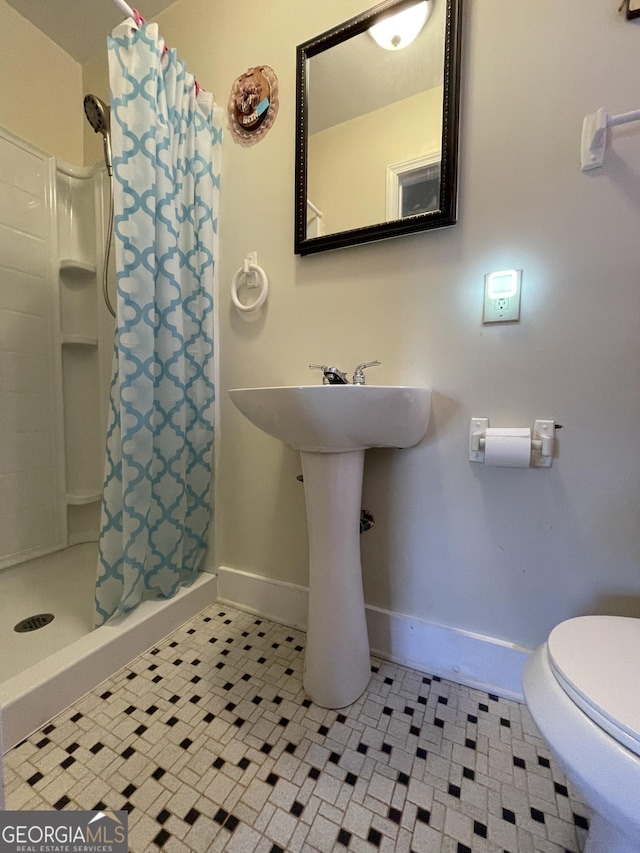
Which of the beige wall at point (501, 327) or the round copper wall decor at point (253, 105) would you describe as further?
the round copper wall decor at point (253, 105)

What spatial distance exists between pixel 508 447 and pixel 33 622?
162 cm

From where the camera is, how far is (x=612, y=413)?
837 millimetres

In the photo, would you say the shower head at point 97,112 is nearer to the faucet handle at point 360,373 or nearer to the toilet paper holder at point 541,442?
the faucet handle at point 360,373

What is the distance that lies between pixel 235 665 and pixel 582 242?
1.51 m

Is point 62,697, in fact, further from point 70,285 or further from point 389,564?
point 70,285

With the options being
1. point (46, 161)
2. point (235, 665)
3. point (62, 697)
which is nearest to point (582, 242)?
point (235, 665)

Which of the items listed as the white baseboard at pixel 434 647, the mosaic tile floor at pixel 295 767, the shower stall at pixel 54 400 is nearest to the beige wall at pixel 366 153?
the shower stall at pixel 54 400

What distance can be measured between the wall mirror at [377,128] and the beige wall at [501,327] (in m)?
0.05

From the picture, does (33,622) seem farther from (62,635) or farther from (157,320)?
(157,320)

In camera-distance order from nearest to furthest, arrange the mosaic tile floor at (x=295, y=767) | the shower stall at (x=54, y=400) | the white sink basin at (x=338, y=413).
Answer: the mosaic tile floor at (x=295, y=767) → the white sink basin at (x=338, y=413) → the shower stall at (x=54, y=400)

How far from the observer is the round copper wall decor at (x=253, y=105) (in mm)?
1188

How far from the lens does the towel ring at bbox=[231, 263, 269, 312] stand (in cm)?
122

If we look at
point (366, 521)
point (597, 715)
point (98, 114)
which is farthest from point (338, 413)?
point (98, 114)

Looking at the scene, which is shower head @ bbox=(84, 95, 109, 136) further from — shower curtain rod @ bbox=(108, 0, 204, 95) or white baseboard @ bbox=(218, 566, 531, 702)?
white baseboard @ bbox=(218, 566, 531, 702)
